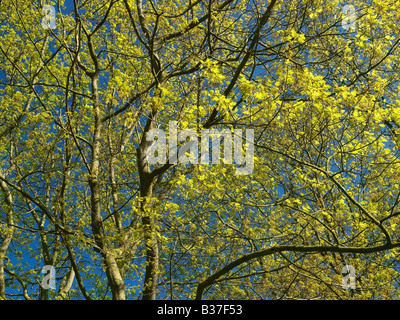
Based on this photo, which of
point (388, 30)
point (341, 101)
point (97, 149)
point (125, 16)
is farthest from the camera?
point (125, 16)

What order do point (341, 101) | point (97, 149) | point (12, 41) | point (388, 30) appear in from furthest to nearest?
point (12, 41) < point (388, 30) < point (97, 149) < point (341, 101)

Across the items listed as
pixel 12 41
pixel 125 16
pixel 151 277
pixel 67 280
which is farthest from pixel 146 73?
pixel 67 280

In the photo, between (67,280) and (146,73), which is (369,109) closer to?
(146,73)

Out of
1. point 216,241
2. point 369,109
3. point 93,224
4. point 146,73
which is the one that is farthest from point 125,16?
point 369,109

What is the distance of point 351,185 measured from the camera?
10.1 m

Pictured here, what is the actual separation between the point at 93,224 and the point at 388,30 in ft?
25.7

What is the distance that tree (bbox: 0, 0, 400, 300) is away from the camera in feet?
19.6

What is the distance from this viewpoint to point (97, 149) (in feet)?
27.2

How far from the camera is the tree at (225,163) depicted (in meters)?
5.97

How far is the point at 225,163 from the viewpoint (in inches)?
286

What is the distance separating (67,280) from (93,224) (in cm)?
462
